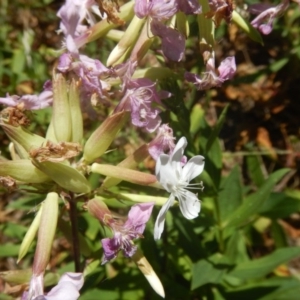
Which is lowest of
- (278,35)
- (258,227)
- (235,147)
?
(258,227)

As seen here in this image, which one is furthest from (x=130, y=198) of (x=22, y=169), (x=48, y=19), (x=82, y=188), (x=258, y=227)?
(x=48, y=19)

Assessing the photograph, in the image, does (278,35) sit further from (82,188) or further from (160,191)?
(82,188)

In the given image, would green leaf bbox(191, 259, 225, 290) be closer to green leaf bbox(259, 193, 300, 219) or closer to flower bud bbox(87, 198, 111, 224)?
green leaf bbox(259, 193, 300, 219)

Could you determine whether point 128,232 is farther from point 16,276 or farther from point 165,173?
point 16,276

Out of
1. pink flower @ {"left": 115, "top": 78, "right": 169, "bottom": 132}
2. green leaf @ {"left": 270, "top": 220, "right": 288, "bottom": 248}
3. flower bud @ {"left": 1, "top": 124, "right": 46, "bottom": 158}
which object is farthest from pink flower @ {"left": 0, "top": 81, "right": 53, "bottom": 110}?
green leaf @ {"left": 270, "top": 220, "right": 288, "bottom": 248}

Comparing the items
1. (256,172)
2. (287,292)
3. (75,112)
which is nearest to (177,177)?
(75,112)

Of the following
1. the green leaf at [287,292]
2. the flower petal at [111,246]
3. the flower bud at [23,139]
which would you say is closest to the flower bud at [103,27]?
the flower bud at [23,139]

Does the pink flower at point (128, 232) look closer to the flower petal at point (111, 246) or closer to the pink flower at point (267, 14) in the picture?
the flower petal at point (111, 246)
